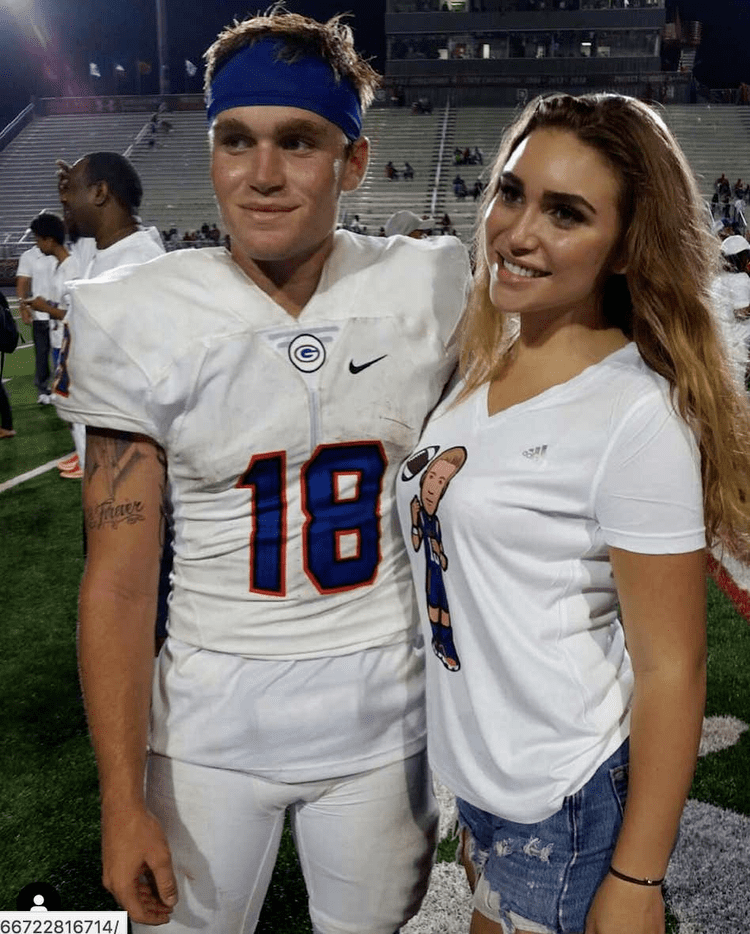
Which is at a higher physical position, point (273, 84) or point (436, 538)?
point (273, 84)

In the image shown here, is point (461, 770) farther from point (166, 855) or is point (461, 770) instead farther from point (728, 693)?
point (728, 693)

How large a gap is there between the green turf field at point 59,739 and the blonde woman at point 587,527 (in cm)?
108

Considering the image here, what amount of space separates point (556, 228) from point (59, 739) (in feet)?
8.15

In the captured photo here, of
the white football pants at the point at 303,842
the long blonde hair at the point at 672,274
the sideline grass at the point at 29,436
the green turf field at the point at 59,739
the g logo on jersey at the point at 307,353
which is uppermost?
the long blonde hair at the point at 672,274

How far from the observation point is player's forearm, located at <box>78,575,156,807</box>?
131 cm

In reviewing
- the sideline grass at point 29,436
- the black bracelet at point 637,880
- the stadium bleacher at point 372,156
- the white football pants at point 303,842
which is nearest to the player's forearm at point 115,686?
the white football pants at point 303,842

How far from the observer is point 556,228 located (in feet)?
4.32

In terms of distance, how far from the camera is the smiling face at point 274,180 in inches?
52.9

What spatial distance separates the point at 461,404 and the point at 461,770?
531mm

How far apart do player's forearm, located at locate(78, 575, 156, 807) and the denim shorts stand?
0.53m

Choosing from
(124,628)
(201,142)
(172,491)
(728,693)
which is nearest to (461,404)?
(172,491)

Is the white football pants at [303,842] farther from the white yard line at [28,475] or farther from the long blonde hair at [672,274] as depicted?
the white yard line at [28,475]

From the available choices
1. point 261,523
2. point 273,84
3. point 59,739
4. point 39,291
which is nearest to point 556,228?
point 273,84

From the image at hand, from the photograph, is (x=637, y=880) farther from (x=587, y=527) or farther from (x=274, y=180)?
(x=274, y=180)
